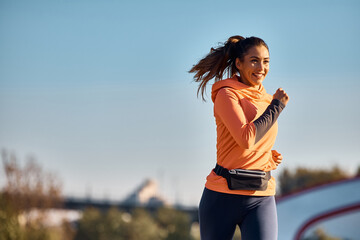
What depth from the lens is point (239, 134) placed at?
105 inches

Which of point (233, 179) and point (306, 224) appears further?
point (306, 224)

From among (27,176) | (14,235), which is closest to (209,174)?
(14,235)

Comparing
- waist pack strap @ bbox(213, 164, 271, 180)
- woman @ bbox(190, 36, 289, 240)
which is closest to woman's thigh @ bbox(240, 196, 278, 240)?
woman @ bbox(190, 36, 289, 240)

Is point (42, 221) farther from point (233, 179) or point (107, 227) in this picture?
point (233, 179)

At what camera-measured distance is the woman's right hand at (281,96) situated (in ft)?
9.29

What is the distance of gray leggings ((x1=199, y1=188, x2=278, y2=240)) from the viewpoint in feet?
8.91

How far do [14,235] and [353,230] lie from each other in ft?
57.1

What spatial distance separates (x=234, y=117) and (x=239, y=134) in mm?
111

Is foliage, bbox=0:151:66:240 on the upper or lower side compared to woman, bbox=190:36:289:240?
lower

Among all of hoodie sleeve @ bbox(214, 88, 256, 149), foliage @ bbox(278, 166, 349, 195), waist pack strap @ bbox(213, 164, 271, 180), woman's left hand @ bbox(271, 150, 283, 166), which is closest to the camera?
hoodie sleeve @ bbox(214, 88, 256, 149)

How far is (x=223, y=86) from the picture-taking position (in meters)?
2.90

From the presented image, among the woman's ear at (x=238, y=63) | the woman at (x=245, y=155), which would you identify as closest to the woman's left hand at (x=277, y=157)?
the woman at (x=245, y=155)

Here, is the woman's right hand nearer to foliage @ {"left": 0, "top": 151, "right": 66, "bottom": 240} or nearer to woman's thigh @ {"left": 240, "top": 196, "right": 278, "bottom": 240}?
woman's thigh @ {"left": 240, "top": 196, "right": 278, "bottom": 240}

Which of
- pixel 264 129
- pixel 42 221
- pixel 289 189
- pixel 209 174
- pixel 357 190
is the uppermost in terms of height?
pixel 264 129
